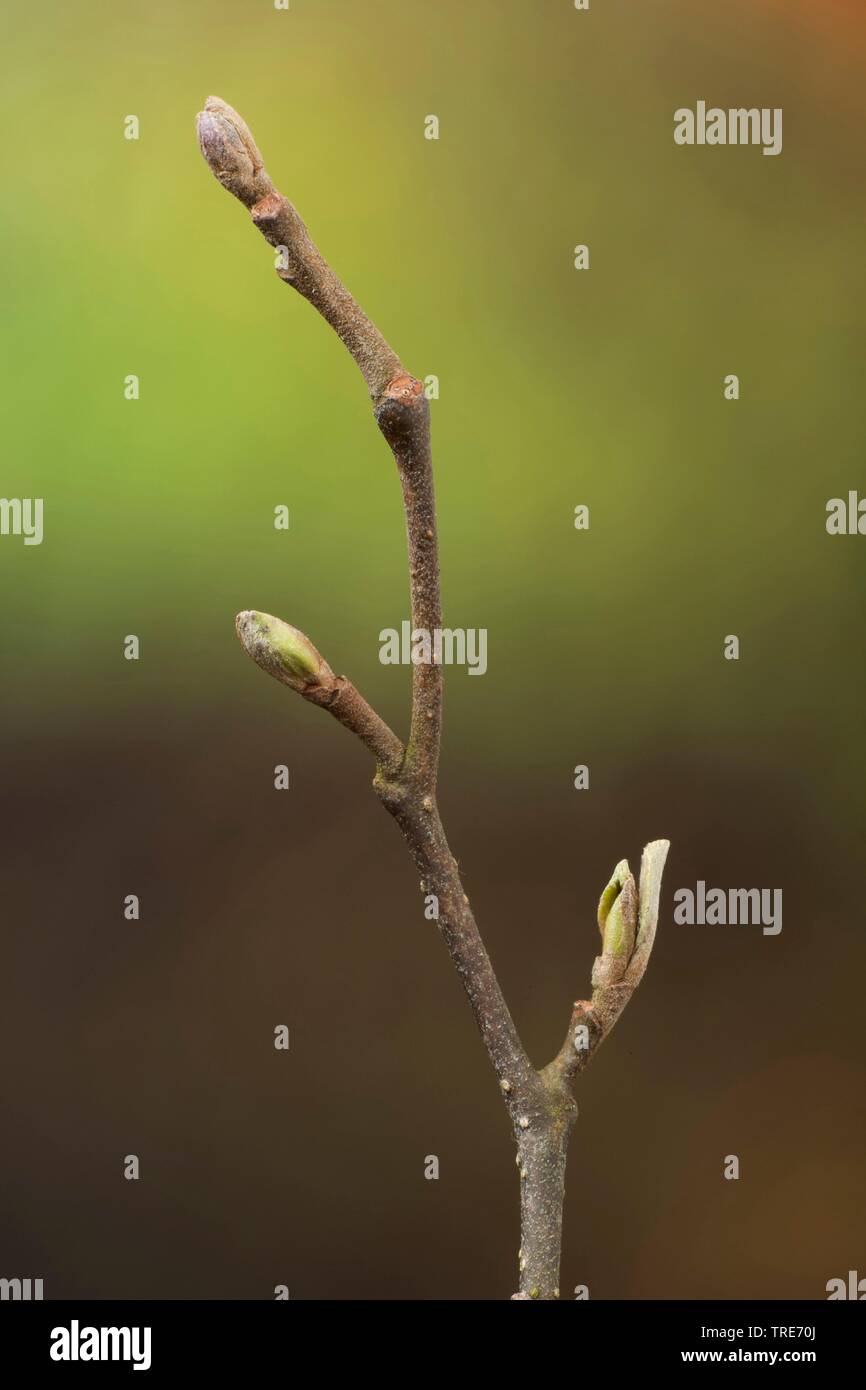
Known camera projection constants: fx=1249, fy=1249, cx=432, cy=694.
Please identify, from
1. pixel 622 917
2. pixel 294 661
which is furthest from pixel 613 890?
pixel 294 661

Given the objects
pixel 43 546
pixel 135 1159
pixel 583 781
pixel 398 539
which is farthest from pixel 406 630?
pixel 135 1159

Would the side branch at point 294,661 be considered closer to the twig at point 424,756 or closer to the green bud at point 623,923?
the twig at point 424,756

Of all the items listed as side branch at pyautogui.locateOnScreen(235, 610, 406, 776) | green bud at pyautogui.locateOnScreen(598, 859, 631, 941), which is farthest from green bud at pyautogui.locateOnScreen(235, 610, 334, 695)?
green bud at pyautogui.locateOnScreen(598, 859, 631, 941)

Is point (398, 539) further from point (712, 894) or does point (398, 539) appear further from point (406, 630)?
point (712, 894)

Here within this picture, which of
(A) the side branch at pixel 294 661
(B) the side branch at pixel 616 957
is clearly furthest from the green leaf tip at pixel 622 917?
(A) the side branch at pixel 294 661

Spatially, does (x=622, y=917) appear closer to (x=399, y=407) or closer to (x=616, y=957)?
(x=616, y=957)

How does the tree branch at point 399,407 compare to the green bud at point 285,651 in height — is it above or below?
above

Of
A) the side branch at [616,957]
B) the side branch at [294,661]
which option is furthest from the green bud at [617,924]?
the side branch at [294,661]

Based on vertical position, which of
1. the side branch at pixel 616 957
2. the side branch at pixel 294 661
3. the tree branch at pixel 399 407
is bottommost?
the side branch at pixel 616 957
